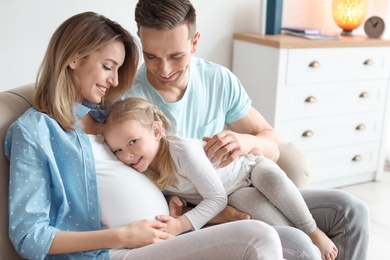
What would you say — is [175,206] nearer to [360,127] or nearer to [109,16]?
[109,16]

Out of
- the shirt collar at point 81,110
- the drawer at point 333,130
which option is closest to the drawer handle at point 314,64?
the drawer at point 333,130

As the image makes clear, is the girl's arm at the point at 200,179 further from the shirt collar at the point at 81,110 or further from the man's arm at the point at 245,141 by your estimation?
the shirt collar at the point at 81,110

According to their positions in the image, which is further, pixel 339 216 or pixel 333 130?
pixel 333 130

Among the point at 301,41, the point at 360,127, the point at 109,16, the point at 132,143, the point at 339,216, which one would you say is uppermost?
the point at 109,16

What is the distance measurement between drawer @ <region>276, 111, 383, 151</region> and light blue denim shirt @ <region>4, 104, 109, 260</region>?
65.2 inches

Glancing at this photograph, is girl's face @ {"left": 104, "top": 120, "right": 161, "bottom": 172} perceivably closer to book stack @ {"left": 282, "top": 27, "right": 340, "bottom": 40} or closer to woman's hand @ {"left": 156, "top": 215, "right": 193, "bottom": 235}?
woman's hand @ {"left": 156, "top": 215, "right": 193, "bottom": 235}

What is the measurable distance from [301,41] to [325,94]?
38 cm

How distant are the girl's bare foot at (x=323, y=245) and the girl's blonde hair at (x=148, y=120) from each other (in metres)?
0.46

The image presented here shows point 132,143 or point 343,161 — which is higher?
point 132,143

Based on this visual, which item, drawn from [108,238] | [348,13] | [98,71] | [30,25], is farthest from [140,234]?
[348,13]

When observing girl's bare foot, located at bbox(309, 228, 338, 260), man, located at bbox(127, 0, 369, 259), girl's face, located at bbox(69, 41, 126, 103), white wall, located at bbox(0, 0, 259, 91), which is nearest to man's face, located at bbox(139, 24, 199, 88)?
man, located at bbox(127, 0, 369, 259)

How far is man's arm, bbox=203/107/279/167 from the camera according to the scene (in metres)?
1.62

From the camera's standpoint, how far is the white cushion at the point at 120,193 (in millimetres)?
1430

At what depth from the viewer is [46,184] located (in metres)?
1.33
